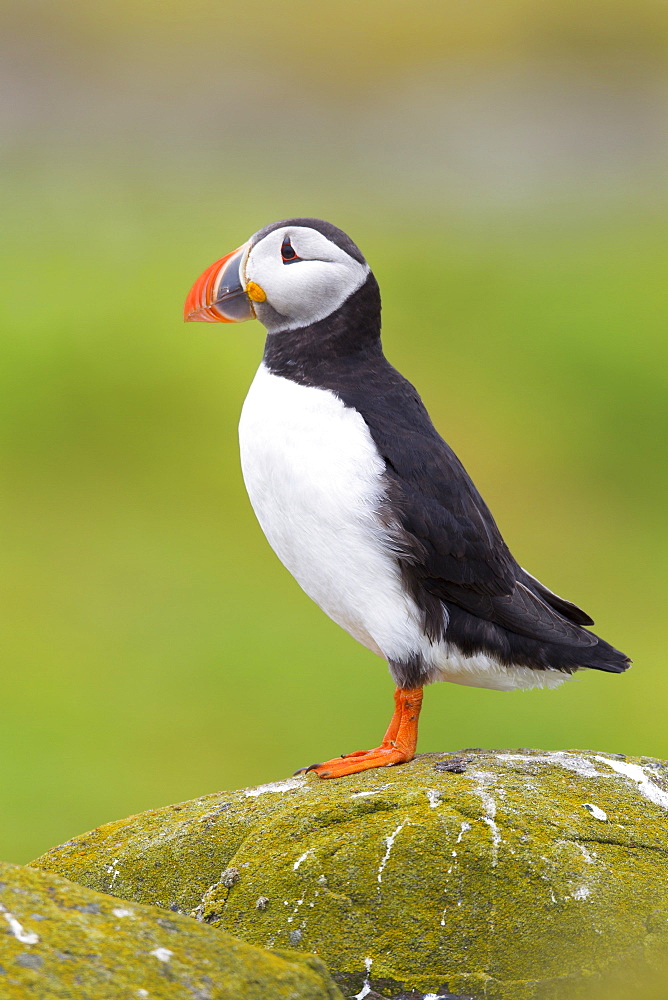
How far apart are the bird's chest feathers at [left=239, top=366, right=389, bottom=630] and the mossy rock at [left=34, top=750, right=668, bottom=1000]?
0.77 m

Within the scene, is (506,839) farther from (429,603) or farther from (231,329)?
(231,329)

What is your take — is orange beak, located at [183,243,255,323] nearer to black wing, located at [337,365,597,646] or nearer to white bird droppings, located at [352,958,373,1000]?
black wing, located at [337,365,597,646]

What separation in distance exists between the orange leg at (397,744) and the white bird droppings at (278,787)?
76mm

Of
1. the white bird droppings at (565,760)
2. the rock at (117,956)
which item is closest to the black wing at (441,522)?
the white bird droppings at (565,760)

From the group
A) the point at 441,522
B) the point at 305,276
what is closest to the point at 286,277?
the point at 305,276

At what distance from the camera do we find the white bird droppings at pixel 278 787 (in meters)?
4.41

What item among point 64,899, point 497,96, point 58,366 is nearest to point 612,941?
point 64,899

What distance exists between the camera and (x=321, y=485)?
4387 millimetres

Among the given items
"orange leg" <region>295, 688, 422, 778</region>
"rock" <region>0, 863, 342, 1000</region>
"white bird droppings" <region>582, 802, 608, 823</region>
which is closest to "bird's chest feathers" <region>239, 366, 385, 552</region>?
"orange leg" <region>295, 688, 422, 778</region>

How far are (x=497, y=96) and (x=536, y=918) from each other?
22.4 metres

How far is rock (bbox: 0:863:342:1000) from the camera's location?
263 cm

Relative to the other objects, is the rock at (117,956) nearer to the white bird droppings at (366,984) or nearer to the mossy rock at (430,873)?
the white bird droppings at (366,984)

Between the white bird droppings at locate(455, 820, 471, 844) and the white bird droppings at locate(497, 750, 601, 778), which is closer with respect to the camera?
the white bird droppings at locate(455, 820, 471, 844)

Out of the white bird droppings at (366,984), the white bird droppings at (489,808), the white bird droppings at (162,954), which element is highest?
the white bird droppings at (162,954)
